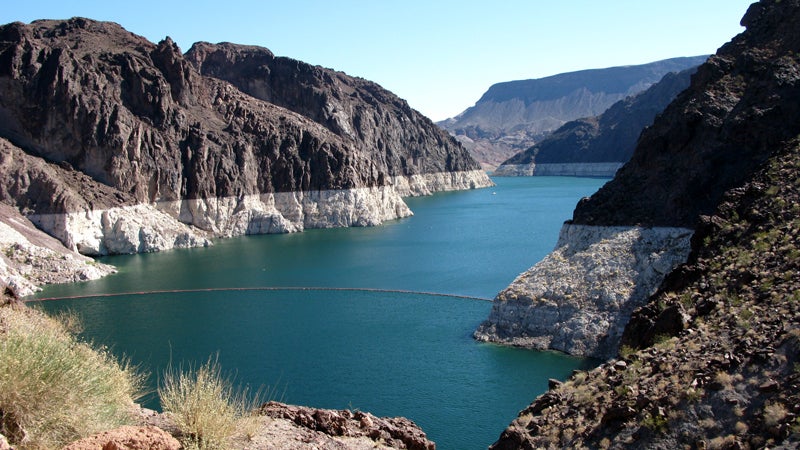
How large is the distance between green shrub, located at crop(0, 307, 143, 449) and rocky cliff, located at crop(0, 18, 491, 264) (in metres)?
57.8

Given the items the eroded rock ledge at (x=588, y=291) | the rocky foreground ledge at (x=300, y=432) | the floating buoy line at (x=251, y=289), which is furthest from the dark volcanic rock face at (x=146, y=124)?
the rocky foreground ledge at (x=300, y=432)

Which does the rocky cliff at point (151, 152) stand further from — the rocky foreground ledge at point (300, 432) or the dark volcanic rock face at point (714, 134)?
the rocky foreground ledge at point (300, 432)

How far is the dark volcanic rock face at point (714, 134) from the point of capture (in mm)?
35219

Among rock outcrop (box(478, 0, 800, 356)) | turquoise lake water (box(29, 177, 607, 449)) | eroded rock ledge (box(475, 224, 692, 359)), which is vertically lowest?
turquoise lake water (box(29, 177, 607, 449))

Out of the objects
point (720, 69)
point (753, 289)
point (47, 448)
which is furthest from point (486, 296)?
point (47, 448)

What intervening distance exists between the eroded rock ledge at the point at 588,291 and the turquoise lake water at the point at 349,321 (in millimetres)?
1279

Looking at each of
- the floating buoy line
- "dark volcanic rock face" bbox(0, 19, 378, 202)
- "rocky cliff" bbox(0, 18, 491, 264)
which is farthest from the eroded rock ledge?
"dark volcanic rock face" bbox(0, 19, 378, 202)

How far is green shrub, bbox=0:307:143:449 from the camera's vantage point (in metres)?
12.2

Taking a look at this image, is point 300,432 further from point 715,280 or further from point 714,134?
point 714,134

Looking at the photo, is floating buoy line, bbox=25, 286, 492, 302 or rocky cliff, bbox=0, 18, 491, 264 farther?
rocky cliff, bbox=0, 18, 491, 264

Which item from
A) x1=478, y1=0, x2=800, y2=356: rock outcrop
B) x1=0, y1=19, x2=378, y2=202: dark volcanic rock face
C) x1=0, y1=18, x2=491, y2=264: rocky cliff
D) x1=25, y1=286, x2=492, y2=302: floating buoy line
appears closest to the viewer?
x1=478, y1=0, x2=800, y2=356: rock outcrop

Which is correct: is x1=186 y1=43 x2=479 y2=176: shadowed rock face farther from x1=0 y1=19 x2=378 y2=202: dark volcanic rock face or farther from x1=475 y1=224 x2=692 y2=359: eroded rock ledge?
x1=475 y1=224 x2=692 y2=359: eroded rock ledge

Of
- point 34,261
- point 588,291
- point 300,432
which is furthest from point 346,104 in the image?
point 300,432

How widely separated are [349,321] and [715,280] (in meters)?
24.4
